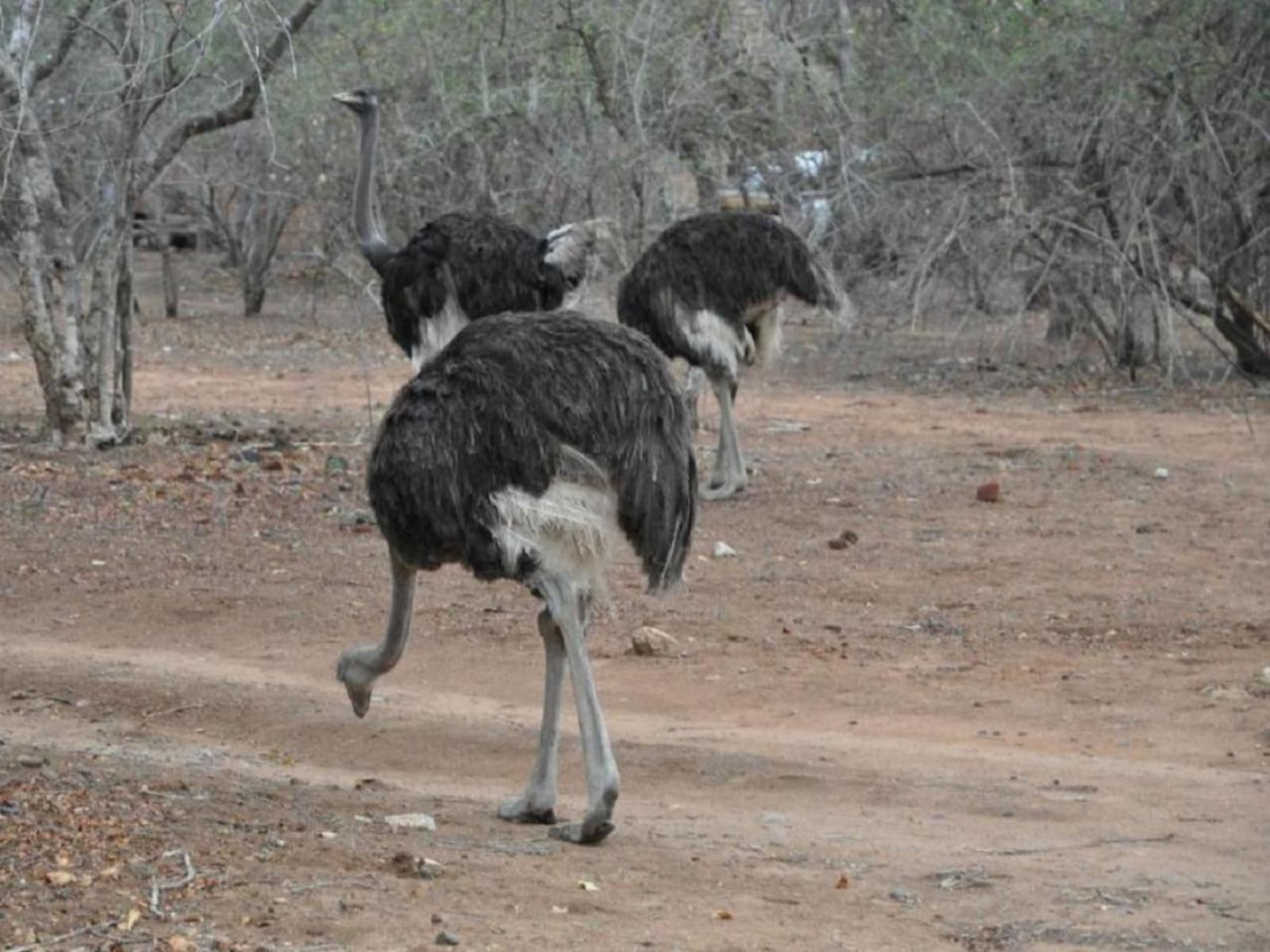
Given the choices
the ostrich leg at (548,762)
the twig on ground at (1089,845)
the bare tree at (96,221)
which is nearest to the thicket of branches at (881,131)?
the bare tree at (96,221)

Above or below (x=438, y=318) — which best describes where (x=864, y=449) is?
below

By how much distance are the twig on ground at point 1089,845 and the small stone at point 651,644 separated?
8.37 ft

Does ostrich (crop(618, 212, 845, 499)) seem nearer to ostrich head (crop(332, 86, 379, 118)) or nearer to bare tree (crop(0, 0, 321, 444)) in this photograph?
ostrich head (crop(332, 86, 379, 118))

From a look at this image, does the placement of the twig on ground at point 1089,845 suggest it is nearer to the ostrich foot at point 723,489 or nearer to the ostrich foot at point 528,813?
the ostrich foot at point 528,813

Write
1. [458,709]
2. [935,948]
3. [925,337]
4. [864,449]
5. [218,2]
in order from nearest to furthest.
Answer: [935,948] → [218,2] → [458,709] → [864,449] → [925,337]

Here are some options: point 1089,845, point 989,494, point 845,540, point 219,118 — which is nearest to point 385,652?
point 1089,845

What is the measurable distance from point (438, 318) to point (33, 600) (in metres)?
2.60

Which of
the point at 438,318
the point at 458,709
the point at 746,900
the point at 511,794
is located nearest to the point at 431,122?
the point at 438,318

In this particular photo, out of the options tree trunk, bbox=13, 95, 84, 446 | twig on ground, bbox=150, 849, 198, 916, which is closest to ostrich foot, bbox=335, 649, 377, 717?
twig on ground, bbox=150, 849, 198, 916

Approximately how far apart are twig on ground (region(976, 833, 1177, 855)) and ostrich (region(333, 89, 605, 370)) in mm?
5245

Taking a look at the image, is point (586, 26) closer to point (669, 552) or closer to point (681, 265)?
point (681, 265)

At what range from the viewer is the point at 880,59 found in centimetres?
1595

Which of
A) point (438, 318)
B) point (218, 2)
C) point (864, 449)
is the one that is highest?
point (218, 2)

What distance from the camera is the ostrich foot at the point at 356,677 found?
5445 mm
